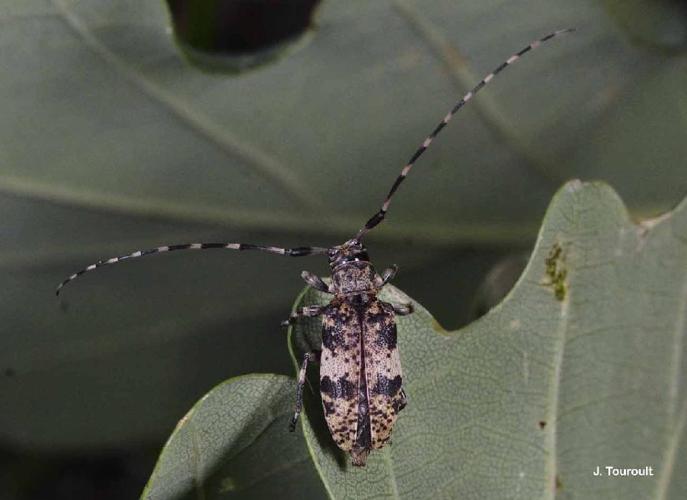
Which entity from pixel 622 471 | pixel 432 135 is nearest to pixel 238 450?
pixel 622 471

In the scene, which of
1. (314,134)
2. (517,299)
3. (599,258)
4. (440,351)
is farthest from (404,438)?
(314,134)

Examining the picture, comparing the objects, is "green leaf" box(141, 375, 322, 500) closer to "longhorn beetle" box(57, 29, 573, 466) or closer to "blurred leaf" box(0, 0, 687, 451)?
"longhorn beetle" box(57, 29, 573, 466)

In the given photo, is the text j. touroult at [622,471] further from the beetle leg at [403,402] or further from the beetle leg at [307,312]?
the beetle leg at [307,312]

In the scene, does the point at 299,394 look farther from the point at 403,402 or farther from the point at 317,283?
the point at 317,283

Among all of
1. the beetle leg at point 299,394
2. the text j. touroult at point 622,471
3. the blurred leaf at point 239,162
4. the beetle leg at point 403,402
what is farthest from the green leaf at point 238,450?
the blurred leaf at point 239,162

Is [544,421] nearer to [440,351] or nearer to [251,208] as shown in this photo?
[440,351]
